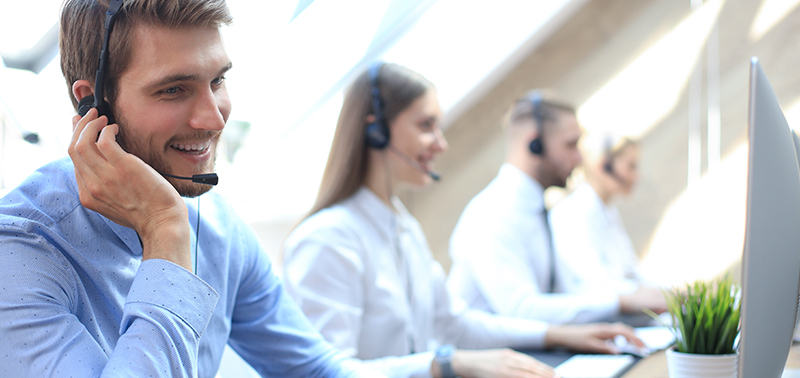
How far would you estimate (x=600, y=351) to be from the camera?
1.37 meters

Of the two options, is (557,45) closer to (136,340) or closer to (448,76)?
(448,76)

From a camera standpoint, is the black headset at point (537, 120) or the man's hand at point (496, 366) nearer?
the man's hand at point (496, 366)

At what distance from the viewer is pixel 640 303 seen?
1.84 m

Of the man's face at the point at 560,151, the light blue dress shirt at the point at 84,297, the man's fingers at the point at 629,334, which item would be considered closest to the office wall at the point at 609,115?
the man's face at the point at 560,151

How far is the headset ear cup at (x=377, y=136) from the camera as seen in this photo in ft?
5.25

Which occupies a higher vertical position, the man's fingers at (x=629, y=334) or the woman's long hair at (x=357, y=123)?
the woman's long hair at (x=357, y=123)

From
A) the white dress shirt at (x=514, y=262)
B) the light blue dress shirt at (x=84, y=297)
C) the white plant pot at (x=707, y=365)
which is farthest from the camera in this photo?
the white dress shirt at (x=514, y=262)

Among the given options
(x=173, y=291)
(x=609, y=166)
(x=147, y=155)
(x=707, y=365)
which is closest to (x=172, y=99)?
(x=147, y=155)

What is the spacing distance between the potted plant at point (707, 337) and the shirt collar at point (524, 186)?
1278mm

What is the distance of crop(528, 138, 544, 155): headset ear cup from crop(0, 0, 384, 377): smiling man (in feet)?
5.34

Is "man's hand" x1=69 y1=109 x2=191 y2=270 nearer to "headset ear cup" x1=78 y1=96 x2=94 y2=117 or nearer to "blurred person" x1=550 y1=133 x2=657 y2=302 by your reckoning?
"headset ear cup" x1=78 y1=96 x2=94 y2=117

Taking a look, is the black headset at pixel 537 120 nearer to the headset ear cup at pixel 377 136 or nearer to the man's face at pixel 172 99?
the headset ear cup at pixel 377 136

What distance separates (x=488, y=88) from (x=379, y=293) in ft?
7.08

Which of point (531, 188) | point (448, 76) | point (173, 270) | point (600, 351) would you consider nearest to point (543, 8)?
point (448, 76)
